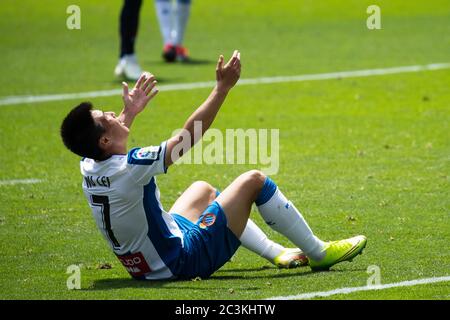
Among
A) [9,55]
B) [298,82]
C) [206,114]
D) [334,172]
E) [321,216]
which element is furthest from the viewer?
[9,55]

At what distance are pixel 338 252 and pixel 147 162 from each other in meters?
1.55

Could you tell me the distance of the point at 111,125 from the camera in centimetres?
721

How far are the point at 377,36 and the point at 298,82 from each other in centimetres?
460

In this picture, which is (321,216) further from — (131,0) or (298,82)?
(131,0)

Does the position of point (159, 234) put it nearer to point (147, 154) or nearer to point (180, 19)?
point (147, 154)

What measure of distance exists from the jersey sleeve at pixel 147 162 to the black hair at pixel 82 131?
0.28m

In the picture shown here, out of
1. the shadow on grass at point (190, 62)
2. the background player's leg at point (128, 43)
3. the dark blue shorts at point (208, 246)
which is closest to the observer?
the dark blue shorts at point (208, 246)

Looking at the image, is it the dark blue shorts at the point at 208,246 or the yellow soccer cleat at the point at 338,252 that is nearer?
the dark blue shorts at the point at 208,246

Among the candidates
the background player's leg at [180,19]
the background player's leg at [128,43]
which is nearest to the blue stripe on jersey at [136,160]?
the background player's leg at [128,43]

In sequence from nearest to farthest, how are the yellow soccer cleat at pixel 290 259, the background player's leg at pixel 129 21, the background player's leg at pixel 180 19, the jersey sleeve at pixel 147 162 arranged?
the jersey sleeve at pixel 147 162 → the yellow soccer cleat at pixel 290 259 → the background player's leg at pixel 129 21 → the background player's leg at pixel 180 19

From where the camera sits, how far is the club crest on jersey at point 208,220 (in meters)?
7.37

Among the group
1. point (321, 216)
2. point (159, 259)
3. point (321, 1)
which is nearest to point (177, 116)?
point (321, 216)

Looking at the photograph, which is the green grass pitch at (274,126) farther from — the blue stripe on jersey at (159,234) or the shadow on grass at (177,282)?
the blue stripe on jersey at (159,234)

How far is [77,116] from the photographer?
23.2ft
